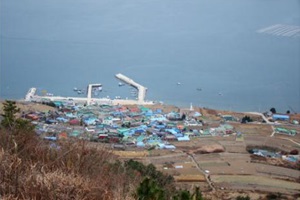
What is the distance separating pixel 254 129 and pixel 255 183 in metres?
3.31

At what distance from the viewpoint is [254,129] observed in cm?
878

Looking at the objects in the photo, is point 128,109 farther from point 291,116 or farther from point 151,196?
point 151,196

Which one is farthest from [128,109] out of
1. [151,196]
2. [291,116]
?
[151,196]

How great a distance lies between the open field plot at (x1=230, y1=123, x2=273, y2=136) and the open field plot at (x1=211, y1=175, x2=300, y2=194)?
109 inches

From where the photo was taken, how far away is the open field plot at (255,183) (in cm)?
538

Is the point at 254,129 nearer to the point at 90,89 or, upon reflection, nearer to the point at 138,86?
the point at 138,86

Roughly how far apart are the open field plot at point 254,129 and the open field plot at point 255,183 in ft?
9.08

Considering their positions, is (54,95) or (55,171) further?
(54,95)

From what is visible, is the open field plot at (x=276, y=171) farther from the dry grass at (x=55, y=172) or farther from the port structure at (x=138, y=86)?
the dry grass at (x=55, y=172)

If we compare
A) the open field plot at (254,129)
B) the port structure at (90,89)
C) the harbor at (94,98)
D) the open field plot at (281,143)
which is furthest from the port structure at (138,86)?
the open field plot at (281,143)

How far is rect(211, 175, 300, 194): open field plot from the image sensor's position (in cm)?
538

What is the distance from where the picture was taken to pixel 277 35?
44.8 feet


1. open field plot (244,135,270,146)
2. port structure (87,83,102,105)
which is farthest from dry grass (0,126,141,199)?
port structure (87,83,102,105)

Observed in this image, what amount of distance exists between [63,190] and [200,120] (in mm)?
7913
